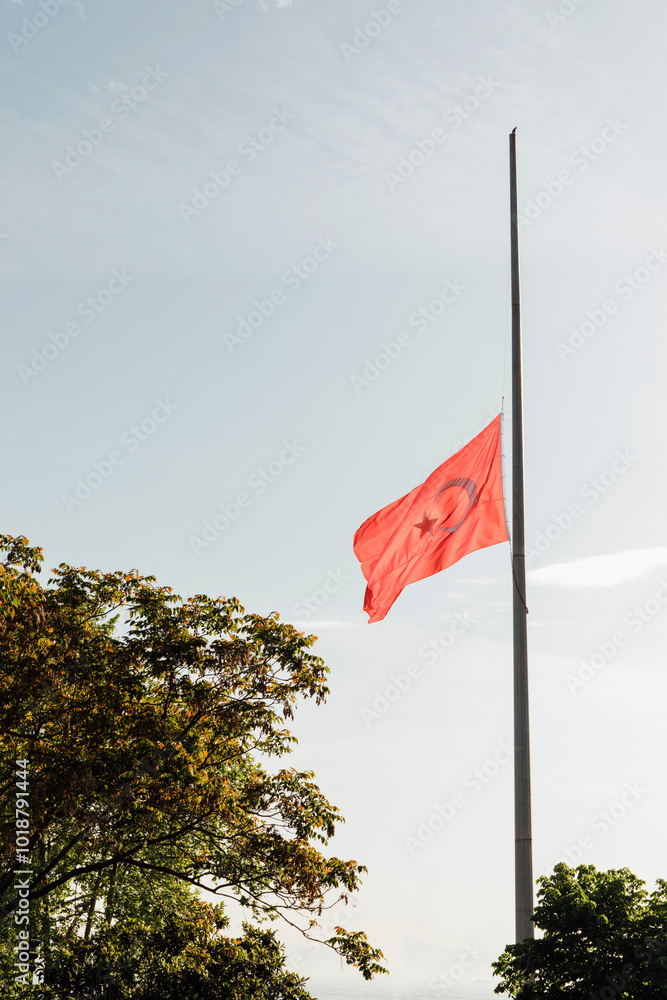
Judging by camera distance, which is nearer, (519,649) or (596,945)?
(519,649)

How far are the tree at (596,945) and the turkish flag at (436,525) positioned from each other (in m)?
6.10

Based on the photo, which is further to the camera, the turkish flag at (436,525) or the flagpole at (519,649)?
the turkish flag at (436,525)

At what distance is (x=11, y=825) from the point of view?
14789 mm

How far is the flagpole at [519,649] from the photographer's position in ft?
32.6

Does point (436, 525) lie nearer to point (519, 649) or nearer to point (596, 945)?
point (519, 649)

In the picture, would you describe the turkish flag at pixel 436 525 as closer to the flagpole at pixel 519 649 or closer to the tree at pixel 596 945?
the flagpole at pixel 519 649

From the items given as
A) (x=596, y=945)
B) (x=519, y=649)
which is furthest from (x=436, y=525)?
(x=596, y=945)

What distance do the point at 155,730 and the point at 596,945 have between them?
8.26 meters

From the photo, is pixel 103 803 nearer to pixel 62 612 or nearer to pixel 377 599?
pixel 62 612

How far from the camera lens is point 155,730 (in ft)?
49.2

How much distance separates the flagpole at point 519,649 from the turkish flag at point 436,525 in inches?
49.6

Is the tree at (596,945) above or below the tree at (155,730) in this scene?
below

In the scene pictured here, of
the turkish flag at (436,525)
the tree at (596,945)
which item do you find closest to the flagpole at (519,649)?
the turkish flag at (436,525)

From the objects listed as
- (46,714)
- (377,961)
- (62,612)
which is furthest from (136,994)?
(62,612)
